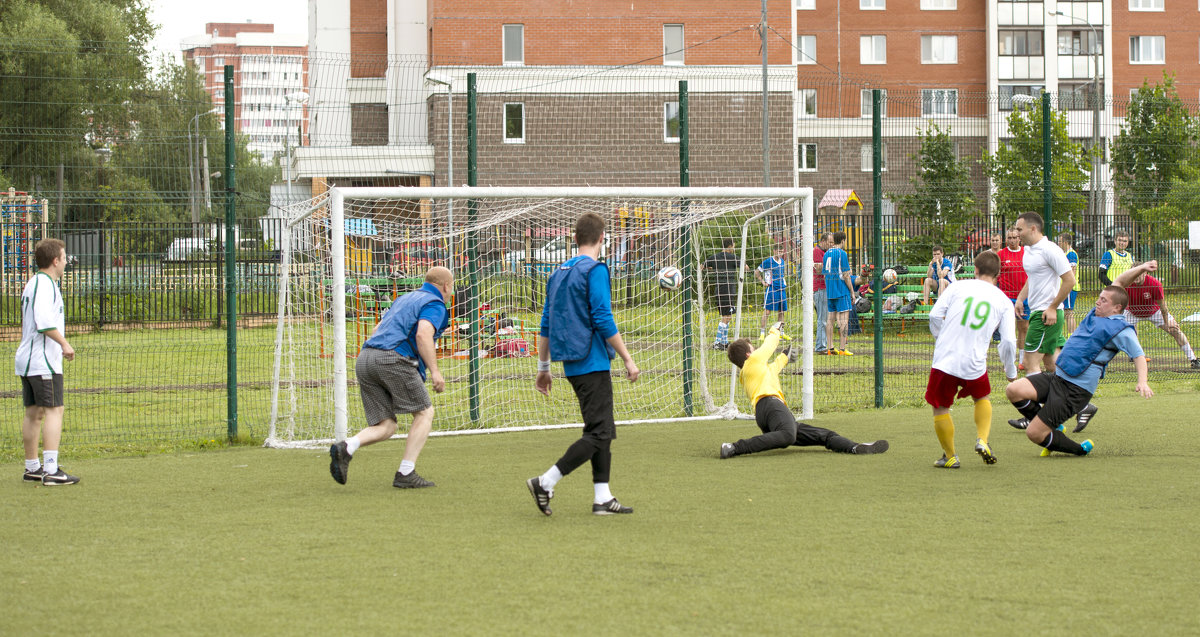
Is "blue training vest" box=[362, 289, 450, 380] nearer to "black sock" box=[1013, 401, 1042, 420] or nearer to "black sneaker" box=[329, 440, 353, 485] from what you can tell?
"black sneaker" box=[329, 440, 353, 485]

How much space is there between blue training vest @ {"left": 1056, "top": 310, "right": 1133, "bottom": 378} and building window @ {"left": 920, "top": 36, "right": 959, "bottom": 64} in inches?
2040

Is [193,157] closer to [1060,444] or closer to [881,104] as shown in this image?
[881,104]

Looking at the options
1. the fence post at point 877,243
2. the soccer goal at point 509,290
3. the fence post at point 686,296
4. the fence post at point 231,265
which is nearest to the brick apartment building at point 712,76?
the fence post at point 877,243

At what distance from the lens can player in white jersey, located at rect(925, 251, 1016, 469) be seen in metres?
7.69

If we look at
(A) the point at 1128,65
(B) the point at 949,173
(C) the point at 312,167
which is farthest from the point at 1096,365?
(A) the point at 1128,65

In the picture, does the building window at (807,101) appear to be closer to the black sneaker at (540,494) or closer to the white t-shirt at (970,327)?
the white t-shirt at (970,327)

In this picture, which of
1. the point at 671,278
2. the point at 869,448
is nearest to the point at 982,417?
the point at 869,448


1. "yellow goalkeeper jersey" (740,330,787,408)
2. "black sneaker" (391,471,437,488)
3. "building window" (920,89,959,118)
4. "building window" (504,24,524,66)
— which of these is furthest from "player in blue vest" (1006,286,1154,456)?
"building window" (504,24,524,66)

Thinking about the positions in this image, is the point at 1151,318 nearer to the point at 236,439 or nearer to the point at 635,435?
the point at 635,435

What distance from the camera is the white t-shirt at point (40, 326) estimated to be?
298 inches

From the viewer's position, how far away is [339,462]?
727cm

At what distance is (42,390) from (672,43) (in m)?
32.4

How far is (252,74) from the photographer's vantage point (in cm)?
18588

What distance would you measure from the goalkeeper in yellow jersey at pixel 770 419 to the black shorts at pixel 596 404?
2.33m
